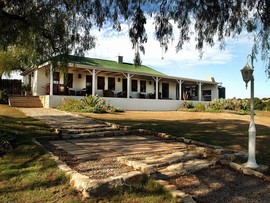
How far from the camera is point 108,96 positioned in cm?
2136

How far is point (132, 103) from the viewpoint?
21.0 metres

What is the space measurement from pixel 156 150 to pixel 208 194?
2.47 metres

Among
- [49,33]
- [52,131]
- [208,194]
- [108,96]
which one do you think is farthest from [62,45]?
[108,96]

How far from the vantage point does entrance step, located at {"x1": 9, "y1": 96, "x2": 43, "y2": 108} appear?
1716 centimetres

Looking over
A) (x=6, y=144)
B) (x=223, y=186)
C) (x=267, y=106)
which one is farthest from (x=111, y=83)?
(x=223, y=186)

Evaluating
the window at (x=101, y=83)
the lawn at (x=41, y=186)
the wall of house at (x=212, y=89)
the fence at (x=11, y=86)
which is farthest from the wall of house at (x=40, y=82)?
the wall of house at (x=212, y=89)

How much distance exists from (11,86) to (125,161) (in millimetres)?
19765

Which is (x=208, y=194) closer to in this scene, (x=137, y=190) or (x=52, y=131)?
(x=137, y=190)

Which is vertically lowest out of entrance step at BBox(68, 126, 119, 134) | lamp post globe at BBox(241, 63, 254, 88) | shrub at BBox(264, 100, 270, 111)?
entrance step at BBox(68, 126, 119, 134)

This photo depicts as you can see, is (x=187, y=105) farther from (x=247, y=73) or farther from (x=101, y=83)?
(x=247, y=73)

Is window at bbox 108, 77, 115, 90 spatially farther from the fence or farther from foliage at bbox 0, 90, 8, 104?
foliage at bbox 0, 90, 8, 104

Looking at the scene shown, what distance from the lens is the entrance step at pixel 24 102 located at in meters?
17.2

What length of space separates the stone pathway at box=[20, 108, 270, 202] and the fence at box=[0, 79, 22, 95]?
1583 centimetres

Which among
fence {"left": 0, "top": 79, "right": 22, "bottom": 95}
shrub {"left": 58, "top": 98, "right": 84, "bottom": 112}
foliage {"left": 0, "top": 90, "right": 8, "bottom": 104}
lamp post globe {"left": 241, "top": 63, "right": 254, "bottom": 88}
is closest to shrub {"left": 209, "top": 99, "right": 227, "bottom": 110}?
shrub {"left": 58, "top": 98, "right": 84, "bottom": 112}
